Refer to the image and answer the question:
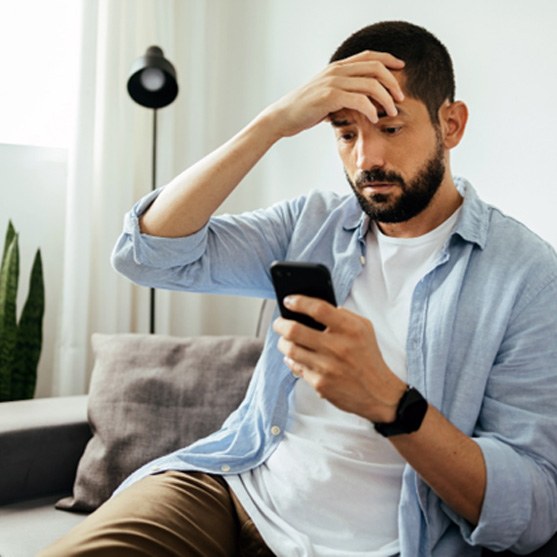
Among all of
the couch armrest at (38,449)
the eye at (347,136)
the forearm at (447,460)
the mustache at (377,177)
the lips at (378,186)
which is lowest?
the couch armrest at (38,449)

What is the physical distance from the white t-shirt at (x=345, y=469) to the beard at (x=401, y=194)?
6 cm

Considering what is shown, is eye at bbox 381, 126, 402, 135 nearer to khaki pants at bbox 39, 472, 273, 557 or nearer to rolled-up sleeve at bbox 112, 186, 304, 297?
rolled-up sleeve at bbox 112, 186, 304, 297

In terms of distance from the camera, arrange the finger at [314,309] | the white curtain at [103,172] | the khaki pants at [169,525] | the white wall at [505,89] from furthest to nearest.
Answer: the white curtain at [103,172]
the white wall at [505,89]
the khaki pants at [169,525]
the finger at [314,309]

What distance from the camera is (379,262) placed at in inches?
52.0

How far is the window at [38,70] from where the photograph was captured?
2482 millimetres

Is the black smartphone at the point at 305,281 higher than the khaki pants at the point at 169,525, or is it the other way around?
the black smartphone at the point at 305,281

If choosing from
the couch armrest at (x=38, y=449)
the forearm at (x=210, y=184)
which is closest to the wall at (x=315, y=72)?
the forearm at (x=210, y=184)

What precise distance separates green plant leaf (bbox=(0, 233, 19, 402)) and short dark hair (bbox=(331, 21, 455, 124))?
52.5 inches

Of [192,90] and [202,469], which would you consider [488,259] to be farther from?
[192,90]

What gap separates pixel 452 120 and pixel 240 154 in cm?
38

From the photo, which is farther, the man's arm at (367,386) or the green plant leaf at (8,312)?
the green plant leaf at (8,312)

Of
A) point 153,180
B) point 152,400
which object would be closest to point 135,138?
point 153,180

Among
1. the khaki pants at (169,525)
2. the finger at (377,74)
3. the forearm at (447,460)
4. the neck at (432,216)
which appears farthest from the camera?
the neck at (432,216)

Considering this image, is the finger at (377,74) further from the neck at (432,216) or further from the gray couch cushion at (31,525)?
the gray couch cushion at (31,525)
